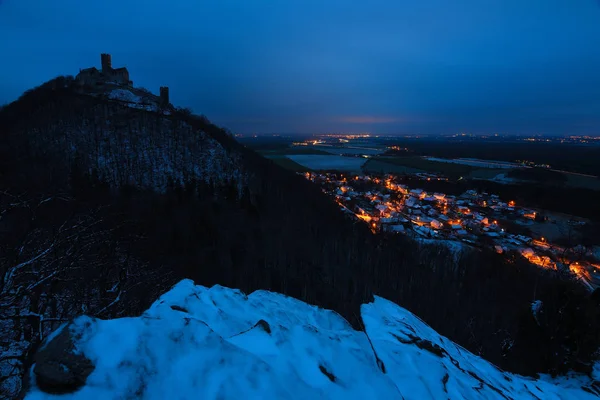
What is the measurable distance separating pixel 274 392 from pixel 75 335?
2.74m

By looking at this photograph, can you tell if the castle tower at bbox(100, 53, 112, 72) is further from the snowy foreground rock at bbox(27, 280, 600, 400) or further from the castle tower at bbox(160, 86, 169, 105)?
the snowy foreground rock at bbox(27, 280, 600, 400)

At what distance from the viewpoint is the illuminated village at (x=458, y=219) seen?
36.6 meters

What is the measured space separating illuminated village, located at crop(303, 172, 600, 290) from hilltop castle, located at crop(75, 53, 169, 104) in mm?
52480

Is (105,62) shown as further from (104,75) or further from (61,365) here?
(61,365)

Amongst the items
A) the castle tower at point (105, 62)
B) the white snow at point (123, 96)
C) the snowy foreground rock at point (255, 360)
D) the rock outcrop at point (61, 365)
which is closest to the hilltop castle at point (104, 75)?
the castle tower at point (105, 62)

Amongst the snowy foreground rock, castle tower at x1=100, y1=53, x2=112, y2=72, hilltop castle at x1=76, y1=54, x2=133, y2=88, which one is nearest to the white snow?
hilltop castle at x1=76, y1=54, x2=133, y2=88

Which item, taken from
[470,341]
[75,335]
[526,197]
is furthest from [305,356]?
[526,197]

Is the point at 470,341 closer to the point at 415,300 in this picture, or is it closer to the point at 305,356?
the point at 415,300

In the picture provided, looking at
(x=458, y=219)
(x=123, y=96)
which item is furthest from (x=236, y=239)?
(x=458, y=219)

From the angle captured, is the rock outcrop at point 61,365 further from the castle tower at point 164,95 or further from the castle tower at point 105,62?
the castle tower at point 105,62

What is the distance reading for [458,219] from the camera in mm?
54750

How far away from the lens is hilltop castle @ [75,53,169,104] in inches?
2228

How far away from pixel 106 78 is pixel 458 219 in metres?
84.2

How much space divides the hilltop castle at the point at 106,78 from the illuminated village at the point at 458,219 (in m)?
A: 52.5
